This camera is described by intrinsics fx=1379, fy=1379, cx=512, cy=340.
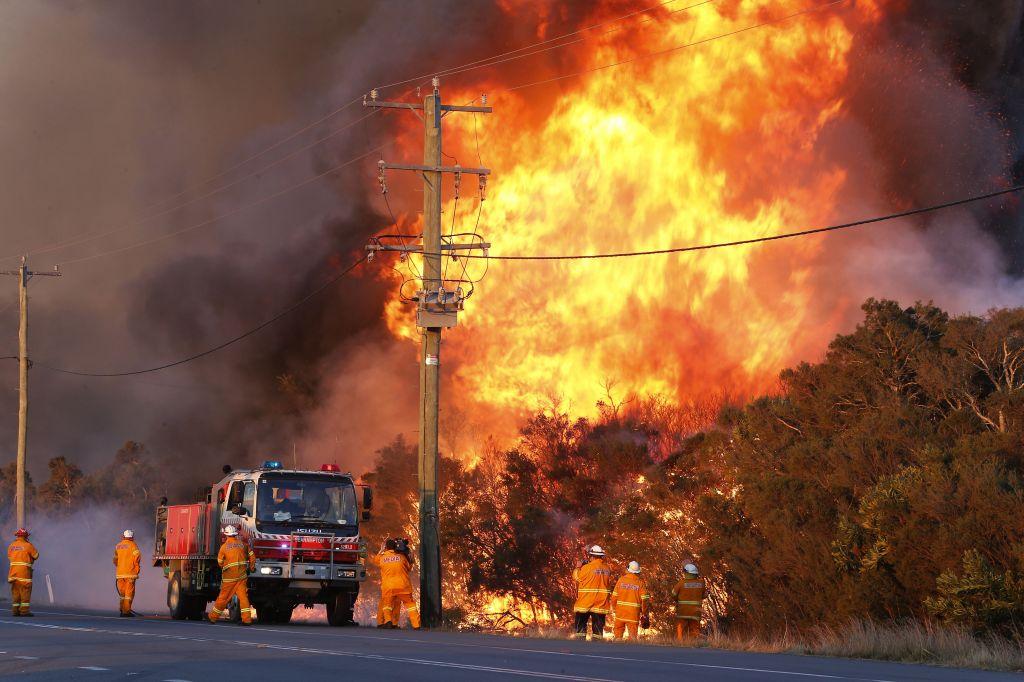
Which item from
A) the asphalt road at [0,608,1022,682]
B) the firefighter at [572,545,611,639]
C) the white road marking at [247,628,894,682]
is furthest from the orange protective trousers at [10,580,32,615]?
the firefighter at [572,545,611,639]

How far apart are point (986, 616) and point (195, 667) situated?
46.0 feet

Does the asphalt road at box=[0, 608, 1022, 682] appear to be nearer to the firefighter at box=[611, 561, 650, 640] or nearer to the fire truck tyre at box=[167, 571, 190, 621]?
the firefighter at box=[611, 561, 650, 640]

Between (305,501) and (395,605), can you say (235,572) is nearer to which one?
(305,501)

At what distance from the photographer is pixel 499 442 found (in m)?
50.6

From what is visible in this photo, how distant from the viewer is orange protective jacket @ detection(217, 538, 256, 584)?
2455 centimetres

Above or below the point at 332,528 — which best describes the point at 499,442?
above

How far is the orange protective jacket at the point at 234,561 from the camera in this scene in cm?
2455

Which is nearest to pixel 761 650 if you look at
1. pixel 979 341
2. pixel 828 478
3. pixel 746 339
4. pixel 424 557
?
pixel 424 557

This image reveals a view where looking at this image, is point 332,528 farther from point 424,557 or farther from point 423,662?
point 423,662

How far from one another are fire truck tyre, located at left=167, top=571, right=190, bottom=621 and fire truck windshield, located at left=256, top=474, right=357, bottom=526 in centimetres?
399

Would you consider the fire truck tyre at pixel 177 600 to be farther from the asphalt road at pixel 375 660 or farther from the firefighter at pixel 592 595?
the firefighter at pixel 592 595

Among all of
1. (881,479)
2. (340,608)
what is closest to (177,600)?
(340,608)

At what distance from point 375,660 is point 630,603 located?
27.8 ft

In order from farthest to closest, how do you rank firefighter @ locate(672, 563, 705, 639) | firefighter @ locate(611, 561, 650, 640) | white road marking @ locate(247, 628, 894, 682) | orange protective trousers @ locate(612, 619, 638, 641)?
firefighter @ locate(672, 563, 705, 639), firefighter @ locate(611, 561, 650, 640), orange protective trousers @ locate(612, 619, 638, 641), white road marking @ locate(247, 628, 894, 682)
